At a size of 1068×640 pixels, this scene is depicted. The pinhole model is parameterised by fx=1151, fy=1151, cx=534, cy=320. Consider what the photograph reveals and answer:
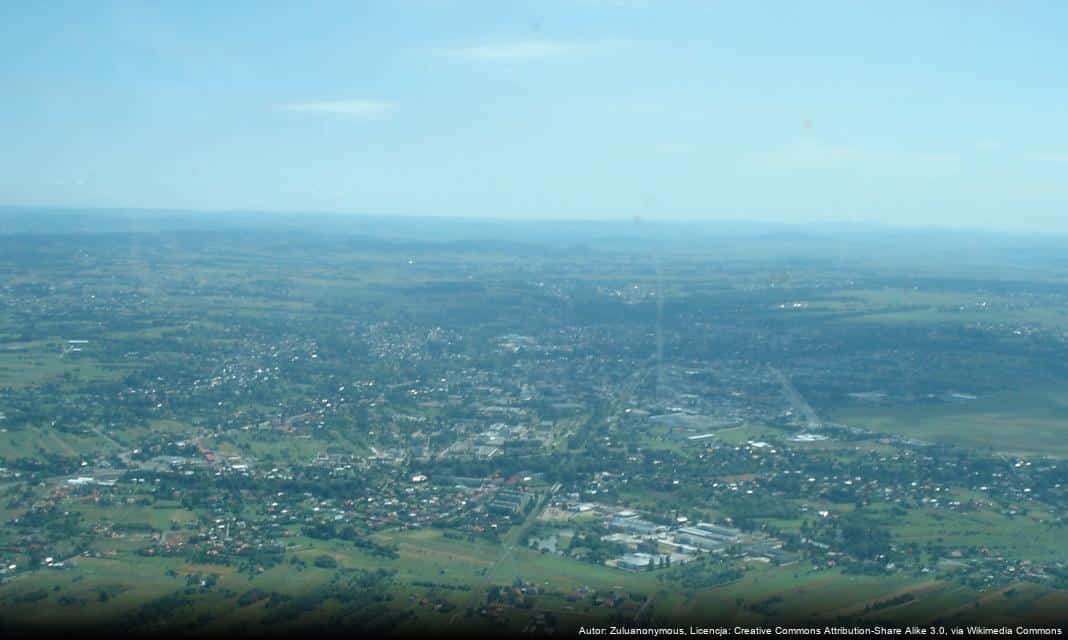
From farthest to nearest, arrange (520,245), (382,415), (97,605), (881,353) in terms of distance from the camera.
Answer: (520,245) < (881,353) < (382,415) < (97,605)

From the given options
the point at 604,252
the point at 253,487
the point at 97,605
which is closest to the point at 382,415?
the point at 253,487

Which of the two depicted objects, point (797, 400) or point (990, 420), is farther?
point (797, 400)

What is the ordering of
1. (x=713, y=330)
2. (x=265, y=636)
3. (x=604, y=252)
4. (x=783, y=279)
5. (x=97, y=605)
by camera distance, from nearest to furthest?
(x=265, y=636) < (x=97, y=605) < (x=713, y=330) < (x=783, y=279) < (x=604, y=252)

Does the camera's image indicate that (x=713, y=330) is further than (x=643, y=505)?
Yes

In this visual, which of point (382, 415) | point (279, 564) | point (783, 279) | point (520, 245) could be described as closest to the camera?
point (279, 564)

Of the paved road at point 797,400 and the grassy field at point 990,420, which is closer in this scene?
the grassy field at point 990,420

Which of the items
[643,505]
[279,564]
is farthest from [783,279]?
[279,564]

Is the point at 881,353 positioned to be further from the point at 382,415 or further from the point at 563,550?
the point at 563,550

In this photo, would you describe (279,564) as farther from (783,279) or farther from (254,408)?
(783,279)

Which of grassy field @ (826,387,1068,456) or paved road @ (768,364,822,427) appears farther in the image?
paved road @ (768,364,822,427)
